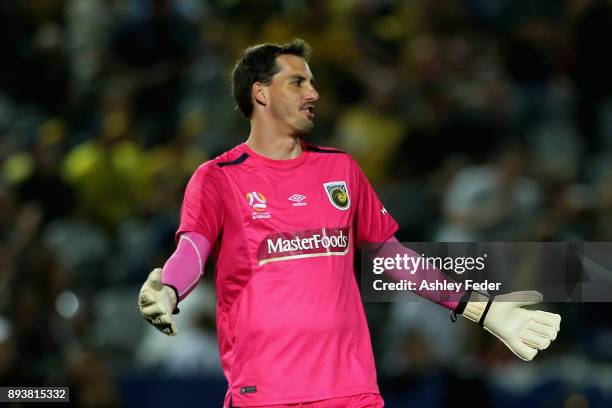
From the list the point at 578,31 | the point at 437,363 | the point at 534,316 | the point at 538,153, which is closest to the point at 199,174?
the point at 534,316

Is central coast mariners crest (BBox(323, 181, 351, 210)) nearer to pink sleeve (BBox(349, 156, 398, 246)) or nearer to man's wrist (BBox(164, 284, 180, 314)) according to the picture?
pink sleeve (BBox(349, 156, 398, 246))

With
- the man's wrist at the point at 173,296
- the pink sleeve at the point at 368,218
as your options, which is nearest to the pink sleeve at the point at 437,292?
the pink sleeve at the point at 368,218

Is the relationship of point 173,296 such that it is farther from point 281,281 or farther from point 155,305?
point 281,281

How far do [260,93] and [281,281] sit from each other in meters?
0.83

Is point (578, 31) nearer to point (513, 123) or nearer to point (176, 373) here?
point (513, 123)

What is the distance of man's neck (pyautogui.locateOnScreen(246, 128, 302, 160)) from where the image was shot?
4605mm

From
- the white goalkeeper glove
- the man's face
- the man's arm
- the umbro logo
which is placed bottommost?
the white goalkeeper glove

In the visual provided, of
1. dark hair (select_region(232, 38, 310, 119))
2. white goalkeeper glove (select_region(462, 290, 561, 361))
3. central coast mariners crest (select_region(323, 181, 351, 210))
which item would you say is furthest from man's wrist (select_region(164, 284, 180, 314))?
white goalkeeper glove (select_region(462, 290, 561, 361))

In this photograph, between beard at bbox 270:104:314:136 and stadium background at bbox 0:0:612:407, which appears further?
stadium background at bbox 0:0:612:407

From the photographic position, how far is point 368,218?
183 inches

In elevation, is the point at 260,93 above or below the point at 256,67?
below

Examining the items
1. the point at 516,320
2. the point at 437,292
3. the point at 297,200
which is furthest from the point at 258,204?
the point at 516,320

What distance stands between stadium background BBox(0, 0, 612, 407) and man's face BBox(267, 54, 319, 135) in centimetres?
285

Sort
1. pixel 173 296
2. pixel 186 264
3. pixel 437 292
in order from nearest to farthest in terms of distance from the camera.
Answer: pixel 173 296
pixel 186 264
pixel 437 292
